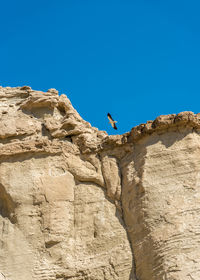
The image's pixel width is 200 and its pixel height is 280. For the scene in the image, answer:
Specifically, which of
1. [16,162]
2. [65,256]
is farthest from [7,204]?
[65,256]

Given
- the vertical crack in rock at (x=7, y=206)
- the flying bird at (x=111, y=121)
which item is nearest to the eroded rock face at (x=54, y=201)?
the vertical crack in rock at (x=7, y=206)

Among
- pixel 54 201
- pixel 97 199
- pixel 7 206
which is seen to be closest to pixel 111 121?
pixel 97 199

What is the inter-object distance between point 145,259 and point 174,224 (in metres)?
0.96

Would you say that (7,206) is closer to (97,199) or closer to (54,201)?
(54,201)

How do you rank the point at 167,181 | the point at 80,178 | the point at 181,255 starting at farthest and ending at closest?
the point at 80,178 < the point at 167,181 < the point at 181,255

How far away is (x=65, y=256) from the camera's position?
555 inches

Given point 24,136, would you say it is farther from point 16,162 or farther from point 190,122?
point 190,122

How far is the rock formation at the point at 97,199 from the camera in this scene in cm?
1346

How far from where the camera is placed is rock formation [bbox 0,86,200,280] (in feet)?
44.2

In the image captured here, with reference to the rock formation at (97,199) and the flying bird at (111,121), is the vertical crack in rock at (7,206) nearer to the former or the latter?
the rock formation at (97,199)

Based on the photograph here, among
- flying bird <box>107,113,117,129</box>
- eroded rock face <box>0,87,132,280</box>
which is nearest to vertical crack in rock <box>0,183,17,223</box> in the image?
eroded rock face <box>0,87,132,280</box>

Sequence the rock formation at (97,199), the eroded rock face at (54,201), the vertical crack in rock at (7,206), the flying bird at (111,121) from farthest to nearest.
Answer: the flying bird at (111,121), the vertical crack in rock at (7,206), the eroded rock face at (54,201), the rock formation at (97,199)

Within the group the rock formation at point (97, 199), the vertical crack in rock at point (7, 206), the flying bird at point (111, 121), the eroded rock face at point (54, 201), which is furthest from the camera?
the flying bird at point (111, 121)

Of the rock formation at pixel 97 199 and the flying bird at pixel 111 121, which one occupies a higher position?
the flying bird at pixel 111 121
